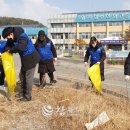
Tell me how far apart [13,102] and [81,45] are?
79.0 m

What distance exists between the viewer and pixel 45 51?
10570 mm

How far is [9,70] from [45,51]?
7.42 ft

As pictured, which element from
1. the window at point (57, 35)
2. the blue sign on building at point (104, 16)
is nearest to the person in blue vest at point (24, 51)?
the blue sign on building at point (104, 16)

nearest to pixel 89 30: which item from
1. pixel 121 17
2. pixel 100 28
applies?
pixel 100 28

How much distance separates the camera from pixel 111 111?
21.4 feet

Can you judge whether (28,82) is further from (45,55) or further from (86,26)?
(86,26)

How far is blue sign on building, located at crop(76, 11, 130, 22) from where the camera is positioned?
286 ft

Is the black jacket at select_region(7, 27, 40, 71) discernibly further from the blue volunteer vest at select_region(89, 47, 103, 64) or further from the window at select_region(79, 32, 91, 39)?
the window at select_region(79, 32, 91, 39)

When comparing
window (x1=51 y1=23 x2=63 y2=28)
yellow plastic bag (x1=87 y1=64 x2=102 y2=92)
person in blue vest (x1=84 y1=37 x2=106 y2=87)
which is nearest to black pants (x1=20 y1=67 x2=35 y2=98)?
yellow plastic bag (x1=87 y1=64 x2=102 y2=92)

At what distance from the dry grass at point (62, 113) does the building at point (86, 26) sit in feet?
245

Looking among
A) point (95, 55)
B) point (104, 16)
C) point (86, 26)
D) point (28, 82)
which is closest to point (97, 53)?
point (95, 55)

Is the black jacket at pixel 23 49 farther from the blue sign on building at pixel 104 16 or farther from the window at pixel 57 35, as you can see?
the window at pixel 57 35

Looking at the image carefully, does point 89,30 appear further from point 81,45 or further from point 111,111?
point 111,111

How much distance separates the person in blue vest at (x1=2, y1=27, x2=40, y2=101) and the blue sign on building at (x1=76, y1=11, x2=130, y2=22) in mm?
80423
